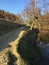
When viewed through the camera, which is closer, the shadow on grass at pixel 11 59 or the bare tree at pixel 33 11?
the shadow on grass at pixel 11 59

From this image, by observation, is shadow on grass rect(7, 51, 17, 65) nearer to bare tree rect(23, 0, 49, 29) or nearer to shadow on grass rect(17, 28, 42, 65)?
shadow on grass rect(17, 28, 42, 65)

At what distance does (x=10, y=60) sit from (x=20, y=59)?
46 cm

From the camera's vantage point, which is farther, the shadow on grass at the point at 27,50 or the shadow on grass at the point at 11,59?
the shadow on grass at the point at 27,50

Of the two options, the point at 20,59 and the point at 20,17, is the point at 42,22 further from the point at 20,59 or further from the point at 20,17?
the point at 20,59

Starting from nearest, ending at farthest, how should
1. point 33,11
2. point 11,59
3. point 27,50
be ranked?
point 11,59
point 27,50
point 33,11

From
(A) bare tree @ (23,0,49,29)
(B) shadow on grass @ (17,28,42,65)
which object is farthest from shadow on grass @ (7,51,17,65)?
(A) bare tree @ (23,0,49,29)

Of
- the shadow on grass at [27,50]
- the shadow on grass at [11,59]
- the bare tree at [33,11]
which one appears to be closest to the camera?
the shadow on grass at [11,59]

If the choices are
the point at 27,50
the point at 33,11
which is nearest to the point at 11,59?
the point at 27,50

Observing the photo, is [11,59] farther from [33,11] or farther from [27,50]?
[33,11]

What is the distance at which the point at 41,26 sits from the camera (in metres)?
21.4

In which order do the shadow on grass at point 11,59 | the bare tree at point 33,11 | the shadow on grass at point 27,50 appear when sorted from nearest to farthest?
the shadow on grass at point 11,59 < the shadow on grass at point 27,50 < the bare tree at point 33,11

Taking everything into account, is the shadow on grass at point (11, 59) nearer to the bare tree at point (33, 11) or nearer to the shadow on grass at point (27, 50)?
the shadow on grass at point (27, 50)

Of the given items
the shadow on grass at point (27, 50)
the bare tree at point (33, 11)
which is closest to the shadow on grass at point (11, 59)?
the shadow on grass at point (27, 50)

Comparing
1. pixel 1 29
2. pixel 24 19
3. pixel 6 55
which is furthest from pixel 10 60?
pixel 24 19
